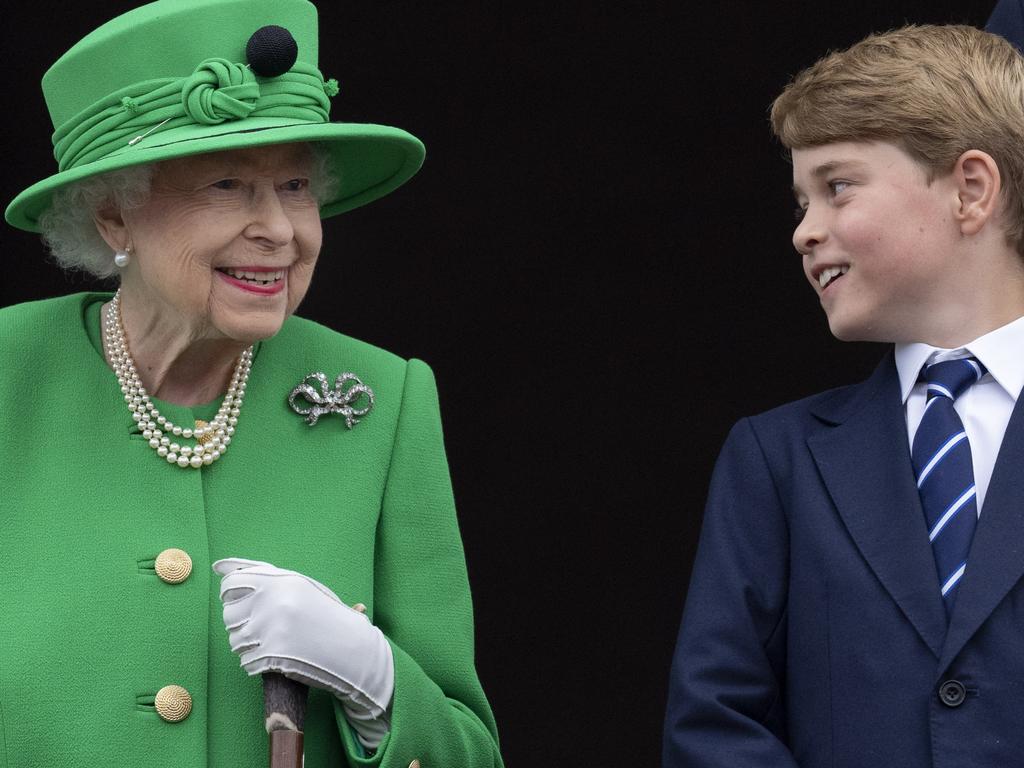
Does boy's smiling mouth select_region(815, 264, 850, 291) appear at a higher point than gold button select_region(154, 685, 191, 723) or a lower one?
higher

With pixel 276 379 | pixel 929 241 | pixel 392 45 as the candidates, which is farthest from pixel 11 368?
pixel 392 45

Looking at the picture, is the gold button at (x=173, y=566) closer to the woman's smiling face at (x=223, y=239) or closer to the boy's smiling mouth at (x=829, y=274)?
the woman's smiling face at (x=223, y=239)

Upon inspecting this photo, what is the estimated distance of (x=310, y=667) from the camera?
2.97 m

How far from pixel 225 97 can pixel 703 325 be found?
2026 millimetres

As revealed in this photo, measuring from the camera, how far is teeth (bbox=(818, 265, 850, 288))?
319cm

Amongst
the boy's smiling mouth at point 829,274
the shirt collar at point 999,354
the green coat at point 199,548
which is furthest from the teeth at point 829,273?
the green coat at point 199,548

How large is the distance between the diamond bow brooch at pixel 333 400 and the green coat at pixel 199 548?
Result: 15mm

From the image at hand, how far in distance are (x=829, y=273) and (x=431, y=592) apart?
0.73 m

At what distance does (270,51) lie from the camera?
3.08 metres

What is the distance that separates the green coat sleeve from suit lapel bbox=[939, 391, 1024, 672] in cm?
69

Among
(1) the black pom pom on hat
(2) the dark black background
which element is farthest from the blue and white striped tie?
(2) the dark black background

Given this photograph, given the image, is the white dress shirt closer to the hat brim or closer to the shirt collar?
the shirt collar

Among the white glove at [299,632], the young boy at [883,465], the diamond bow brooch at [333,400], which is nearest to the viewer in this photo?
the white glove at [299,632]

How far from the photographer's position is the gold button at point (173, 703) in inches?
119
